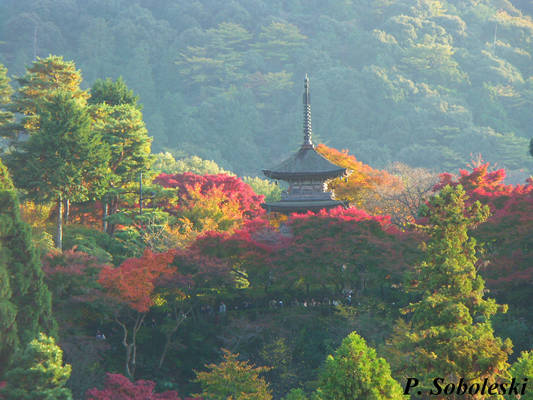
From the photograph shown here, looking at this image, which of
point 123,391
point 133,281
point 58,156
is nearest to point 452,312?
point 123,391

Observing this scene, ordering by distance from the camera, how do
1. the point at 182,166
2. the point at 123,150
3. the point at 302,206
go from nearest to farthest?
1. the point at 302,206
2. the point at 123,150
3. the point at 182,166

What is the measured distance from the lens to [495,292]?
107 ft

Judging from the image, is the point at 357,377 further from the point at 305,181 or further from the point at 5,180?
the point at 305,181

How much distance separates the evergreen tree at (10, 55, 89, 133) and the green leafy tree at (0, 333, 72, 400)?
844 inches

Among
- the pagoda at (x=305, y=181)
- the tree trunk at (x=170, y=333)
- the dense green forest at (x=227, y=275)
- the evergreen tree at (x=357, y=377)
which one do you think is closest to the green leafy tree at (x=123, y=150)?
the dense green forest at (x=227, y=275)

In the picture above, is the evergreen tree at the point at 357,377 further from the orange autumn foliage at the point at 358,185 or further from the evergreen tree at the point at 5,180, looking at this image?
the orange autumn foliage at the point at 358,185

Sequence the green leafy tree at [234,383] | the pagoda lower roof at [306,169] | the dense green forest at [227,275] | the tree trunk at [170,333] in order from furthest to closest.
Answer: the pagoda lower roof at [306,169] < the tree trunk at [170,333] < the green leafy tree at [234,383] < the dense green forest at [227,275]

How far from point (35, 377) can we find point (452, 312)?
1268 centimetres

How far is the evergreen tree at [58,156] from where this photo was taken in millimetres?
37344

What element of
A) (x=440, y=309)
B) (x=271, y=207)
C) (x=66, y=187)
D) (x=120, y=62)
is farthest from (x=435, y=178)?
(x=120, y=62)

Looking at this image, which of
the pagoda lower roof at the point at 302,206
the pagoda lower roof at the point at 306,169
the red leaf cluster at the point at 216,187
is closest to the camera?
the pagoda lower roof at the point at 302,206

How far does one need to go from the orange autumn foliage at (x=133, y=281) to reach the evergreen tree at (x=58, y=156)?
727 cm

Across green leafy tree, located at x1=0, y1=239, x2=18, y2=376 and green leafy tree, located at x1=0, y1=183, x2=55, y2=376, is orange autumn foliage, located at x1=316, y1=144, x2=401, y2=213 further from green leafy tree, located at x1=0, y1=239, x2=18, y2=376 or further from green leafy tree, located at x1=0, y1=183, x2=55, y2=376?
green leafy tree, located at x1=0, y1=239, x2=18, y2=376

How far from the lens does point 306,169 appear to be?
41.4 meters
